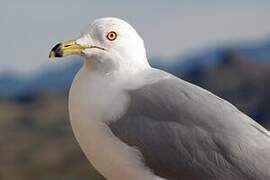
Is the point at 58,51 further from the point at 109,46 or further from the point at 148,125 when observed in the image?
the point at 148,125

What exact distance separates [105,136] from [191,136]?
53 cm

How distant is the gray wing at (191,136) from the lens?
586 centimetres

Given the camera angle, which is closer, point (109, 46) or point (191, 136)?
point (191, 136)

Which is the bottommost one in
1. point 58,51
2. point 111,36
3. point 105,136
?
point 105,136

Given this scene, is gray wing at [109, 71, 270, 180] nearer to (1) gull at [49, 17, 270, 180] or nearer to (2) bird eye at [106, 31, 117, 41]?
(1) gull at [49, 17, 270, 180]

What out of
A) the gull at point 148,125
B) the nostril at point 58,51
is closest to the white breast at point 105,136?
the gull at point 148,125

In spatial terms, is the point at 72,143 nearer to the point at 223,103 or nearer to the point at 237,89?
the point at 237,89

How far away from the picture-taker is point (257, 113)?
232ft

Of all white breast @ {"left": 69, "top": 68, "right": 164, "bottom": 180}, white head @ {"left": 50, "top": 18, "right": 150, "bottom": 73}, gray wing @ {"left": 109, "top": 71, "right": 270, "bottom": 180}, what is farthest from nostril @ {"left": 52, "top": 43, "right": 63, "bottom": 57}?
gray wing @ {"left": 109, "top": 71, "right": 270, "bottom": 180}

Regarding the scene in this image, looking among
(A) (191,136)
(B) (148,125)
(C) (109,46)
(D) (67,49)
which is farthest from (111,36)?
(A) (191,136)

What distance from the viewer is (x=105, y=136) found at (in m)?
5.87

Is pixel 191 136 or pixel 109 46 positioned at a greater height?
pixel 109 46

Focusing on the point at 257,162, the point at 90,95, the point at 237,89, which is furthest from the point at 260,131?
→ the point at 237,89

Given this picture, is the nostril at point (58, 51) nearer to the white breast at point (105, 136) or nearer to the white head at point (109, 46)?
the white head at point (109, 46)
